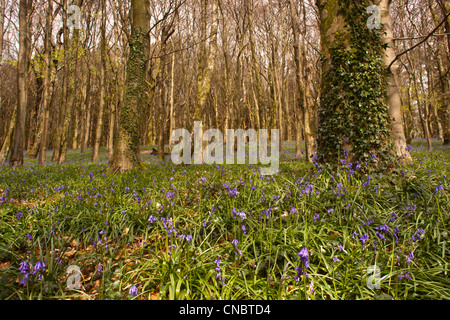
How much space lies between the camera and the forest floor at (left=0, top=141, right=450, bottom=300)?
1.68m

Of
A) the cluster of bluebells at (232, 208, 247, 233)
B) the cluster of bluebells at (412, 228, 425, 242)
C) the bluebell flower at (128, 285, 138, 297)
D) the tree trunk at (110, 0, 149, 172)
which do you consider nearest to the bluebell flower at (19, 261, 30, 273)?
the bluebell flower at (128, 285, 138, 297)

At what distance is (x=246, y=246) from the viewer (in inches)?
Answer: 83.4

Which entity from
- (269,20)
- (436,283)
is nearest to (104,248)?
(436,283)

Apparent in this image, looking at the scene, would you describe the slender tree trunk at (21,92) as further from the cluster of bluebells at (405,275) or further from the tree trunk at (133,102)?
the cluster of bluebells at (405,275)

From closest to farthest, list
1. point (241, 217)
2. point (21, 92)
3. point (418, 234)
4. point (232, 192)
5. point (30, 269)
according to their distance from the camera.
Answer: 1. point (30, 269)
2. point (418, 234)
3. point (241, 217)
4. point (232, 192)
5. point (21, 92)

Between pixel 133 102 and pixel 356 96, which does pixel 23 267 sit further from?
pixel 133 102

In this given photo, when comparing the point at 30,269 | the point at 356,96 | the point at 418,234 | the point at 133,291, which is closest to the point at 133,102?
the point at 30,269

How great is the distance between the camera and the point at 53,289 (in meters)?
1.72

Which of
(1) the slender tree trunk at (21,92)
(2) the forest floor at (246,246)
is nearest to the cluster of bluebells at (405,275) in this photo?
(2) the forest floor at (246,246)

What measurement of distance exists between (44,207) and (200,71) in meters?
7.74

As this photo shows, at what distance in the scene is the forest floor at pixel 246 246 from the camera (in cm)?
168

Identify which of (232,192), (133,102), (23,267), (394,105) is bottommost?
(23,267)
